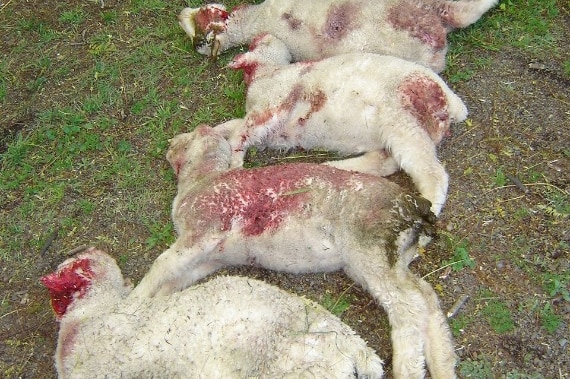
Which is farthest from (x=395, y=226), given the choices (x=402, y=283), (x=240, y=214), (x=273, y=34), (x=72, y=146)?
(x=72, y=146)

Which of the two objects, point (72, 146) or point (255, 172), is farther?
point (72, 146)

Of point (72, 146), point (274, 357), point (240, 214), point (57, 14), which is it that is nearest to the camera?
point (274, 357)

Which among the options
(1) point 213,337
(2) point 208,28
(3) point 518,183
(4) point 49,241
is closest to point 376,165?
(3) point 518,183

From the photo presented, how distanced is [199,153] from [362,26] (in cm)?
170

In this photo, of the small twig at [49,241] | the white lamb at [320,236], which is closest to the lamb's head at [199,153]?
the white lamb at [320,236]

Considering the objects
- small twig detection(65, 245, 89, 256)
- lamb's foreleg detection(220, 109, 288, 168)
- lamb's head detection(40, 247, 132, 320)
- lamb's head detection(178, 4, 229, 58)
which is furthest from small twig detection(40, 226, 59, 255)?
lamb's head detection(178, 4, 229, 58)

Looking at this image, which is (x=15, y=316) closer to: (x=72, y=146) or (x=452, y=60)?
(x=72, y=146)

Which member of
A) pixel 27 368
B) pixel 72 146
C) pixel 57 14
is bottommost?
pixel 27 368

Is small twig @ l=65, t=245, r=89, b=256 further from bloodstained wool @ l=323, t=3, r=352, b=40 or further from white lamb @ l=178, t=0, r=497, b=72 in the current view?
bloodstained wool @ l=323, t=3, r=352, b=40

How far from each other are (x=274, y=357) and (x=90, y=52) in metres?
3.86

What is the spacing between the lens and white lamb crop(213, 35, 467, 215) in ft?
14.2

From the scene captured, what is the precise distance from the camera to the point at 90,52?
5.89 meters

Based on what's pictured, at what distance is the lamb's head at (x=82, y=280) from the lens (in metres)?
3.78

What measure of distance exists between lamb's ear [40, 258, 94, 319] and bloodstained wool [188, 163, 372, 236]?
0.78 meters
